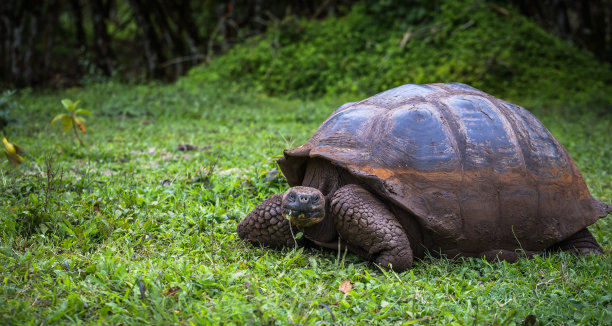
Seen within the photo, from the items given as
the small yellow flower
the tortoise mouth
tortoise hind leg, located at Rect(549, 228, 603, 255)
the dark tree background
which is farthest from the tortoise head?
the dark tree background

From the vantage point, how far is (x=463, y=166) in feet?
8.29

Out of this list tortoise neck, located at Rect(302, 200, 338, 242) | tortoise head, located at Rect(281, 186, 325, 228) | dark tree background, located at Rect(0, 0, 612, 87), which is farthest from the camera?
dark tree background, located at Rect(0, 0, 612, 87)

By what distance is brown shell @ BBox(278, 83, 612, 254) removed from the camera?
2.47m

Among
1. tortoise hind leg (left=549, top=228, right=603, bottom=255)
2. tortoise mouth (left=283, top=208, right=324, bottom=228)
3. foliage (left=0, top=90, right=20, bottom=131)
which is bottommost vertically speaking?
tortoise hind leg (left=549, top=228, right=603, bottom=255)

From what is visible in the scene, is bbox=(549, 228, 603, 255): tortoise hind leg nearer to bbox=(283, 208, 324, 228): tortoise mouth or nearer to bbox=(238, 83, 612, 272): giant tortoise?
bbox=(238, 83, 612, 272): giant tortoise

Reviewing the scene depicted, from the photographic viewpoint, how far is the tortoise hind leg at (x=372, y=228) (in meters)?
2.39

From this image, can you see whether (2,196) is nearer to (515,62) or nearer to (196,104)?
(196,104)

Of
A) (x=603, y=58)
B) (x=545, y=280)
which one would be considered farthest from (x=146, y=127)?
(x=603, y=58)

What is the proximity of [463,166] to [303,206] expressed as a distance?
34.3 inches

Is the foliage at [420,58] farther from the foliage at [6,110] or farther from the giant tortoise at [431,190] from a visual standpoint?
the giant tortoise at [431,190]

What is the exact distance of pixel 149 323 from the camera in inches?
69.8

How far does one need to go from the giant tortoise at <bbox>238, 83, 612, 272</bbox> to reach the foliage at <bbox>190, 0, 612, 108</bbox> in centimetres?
552

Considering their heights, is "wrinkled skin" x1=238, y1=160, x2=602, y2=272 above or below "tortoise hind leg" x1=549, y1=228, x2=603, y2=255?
above

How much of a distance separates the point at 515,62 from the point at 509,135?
22.0ft
